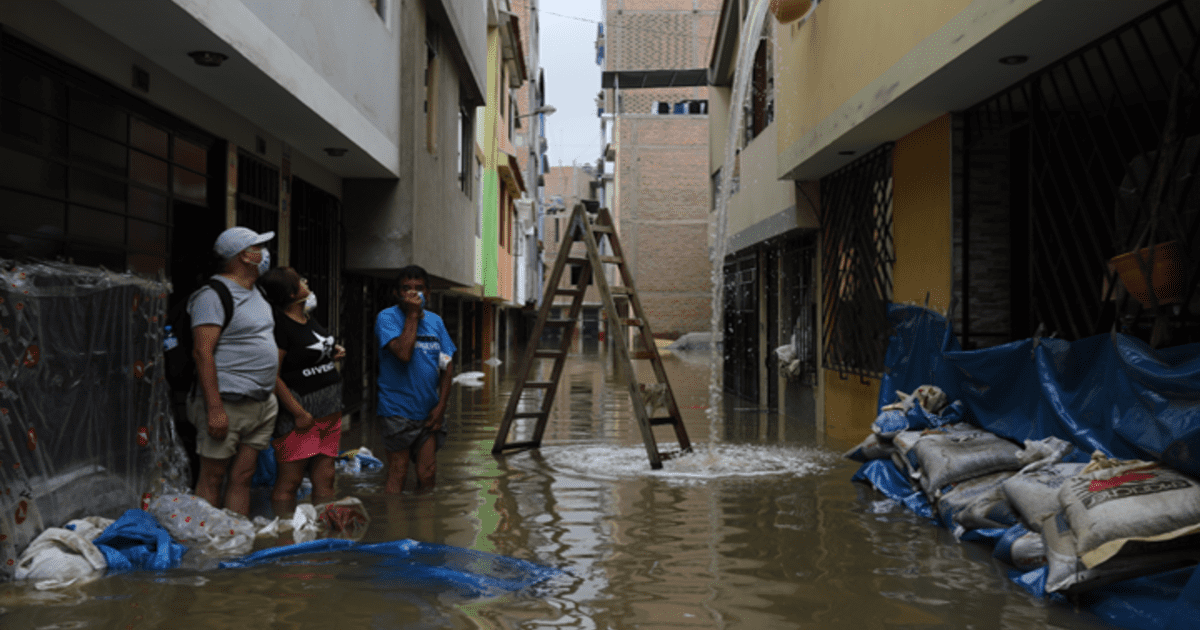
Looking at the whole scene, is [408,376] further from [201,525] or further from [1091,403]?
[1091,403]

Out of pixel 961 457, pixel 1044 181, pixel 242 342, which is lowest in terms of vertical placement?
pixel 961 457

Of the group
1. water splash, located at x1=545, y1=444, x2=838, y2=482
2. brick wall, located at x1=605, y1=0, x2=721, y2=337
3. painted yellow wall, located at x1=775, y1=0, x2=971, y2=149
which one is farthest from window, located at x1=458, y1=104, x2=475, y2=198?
brick wall, located at x1=605, y1=0, x2=721, y2=337

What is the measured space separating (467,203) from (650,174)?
28227 millimetres

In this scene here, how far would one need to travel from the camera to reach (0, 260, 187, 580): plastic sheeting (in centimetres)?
384

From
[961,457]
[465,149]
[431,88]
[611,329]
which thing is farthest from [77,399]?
[465,149]

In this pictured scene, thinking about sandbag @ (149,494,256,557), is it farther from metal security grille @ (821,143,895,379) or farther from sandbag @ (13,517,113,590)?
metal security grille @ (821,143,895,379)

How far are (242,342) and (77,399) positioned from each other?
881 millimetres

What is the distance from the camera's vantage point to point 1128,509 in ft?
12.5

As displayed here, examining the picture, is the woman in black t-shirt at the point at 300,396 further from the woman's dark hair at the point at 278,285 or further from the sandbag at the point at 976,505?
the sandbag at the point at 976,505

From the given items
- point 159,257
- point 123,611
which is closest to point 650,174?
point 159,257

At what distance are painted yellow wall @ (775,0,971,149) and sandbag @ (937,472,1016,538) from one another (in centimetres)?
292

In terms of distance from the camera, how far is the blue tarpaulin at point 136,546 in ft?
13.7

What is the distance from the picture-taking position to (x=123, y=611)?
11.8 ft

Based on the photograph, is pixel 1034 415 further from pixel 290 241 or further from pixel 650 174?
pixel 650 174
